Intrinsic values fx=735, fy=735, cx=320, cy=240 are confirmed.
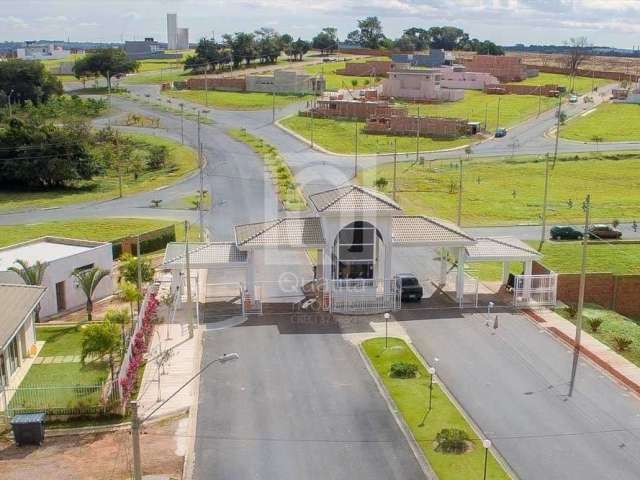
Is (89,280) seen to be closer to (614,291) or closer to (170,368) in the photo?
(170,368)

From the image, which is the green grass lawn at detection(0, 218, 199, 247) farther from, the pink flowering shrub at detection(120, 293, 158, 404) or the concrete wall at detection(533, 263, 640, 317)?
the concrete wall at detection(533, 263, 640, 317)

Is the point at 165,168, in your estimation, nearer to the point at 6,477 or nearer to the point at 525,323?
the point at 525,323

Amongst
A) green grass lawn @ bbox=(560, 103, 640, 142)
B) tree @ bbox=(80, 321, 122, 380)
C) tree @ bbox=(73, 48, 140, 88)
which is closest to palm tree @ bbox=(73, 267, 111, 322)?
tree @ bbox=(80, 321, 122, 380)

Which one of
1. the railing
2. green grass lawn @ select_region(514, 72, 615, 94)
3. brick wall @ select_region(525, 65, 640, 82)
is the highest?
brick wall @ select_region(525, 65, 640, 82)

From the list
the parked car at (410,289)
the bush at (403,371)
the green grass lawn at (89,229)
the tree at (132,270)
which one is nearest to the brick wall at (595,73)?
the green grass lawn at (89,229)

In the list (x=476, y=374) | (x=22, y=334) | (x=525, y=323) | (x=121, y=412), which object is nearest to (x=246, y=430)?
(x=121, y=412)

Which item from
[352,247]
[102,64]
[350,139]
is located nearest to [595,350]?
[352,247]
